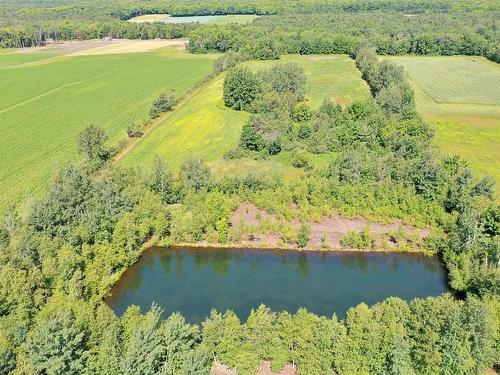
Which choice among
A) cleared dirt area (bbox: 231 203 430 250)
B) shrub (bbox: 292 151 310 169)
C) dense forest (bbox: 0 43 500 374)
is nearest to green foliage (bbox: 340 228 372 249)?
cleared dirt area (bbox: 231 203 430 250)

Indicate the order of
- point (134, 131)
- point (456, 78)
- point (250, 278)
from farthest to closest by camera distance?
point (456, 78)
point (134, 131)
point (250, 278)

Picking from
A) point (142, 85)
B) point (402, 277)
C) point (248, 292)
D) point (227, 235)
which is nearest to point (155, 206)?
point (227, 235)

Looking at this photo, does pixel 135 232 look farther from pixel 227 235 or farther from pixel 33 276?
pixel 33 276

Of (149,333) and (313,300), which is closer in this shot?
(149,333)

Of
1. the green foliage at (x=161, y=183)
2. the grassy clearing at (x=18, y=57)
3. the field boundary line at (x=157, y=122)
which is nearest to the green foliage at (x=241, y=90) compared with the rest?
the field boundary line at (x=157, y=122)

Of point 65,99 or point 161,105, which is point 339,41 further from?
point 65,99

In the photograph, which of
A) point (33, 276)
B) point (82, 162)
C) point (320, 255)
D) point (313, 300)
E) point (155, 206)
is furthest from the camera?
point (82, 162)

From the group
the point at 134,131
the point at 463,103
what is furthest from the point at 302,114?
the point at 463,103
